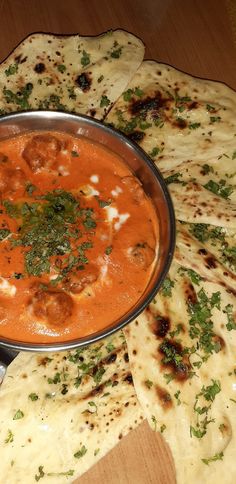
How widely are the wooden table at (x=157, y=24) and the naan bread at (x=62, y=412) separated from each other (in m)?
2.77

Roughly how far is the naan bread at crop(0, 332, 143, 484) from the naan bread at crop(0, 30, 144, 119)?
76.9 inches

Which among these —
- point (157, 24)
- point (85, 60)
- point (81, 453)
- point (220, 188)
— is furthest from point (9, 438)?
point (157, 24)

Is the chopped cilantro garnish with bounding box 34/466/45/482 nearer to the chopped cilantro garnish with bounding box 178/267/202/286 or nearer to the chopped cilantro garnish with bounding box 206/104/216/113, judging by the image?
the chopped cilantro garnish with bounding box 178/267/202/286

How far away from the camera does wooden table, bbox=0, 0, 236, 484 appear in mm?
5410

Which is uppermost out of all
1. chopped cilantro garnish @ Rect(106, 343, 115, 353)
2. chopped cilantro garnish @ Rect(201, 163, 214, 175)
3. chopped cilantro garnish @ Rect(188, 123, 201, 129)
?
chopped cilantro garnish @ Rect(188, 123, 201, 129)

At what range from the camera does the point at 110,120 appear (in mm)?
4746

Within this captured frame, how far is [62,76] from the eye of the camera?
15.7 ft

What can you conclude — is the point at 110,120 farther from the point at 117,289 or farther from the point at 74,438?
the point at 74,438

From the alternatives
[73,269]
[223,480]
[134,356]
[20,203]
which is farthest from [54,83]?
[223,480]

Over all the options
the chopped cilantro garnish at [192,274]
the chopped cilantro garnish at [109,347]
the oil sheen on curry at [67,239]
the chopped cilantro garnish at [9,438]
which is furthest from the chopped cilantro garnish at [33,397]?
the chopped cilantro garnish at [192,274]

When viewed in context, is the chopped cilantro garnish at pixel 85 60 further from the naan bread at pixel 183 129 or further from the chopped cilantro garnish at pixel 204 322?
the chopped cilantro garnish at pixel 204 322

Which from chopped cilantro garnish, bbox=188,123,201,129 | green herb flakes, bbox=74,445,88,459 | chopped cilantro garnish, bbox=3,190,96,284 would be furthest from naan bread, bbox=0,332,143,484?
chopped cilantro garnish, bbox=188,123,201,129

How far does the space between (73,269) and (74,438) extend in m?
1.10

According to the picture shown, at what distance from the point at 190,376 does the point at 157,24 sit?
3.39 metres
